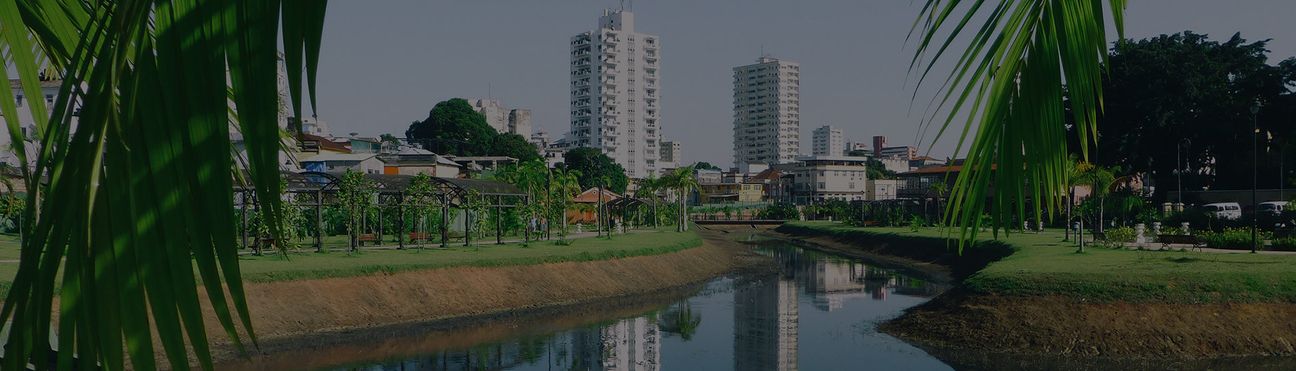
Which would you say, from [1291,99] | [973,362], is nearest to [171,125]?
[973,362]

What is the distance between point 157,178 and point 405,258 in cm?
2942

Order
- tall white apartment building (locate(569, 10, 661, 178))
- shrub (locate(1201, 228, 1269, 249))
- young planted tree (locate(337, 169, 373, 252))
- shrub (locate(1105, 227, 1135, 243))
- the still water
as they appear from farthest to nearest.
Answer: tall white apartment building (locate(569, 10, 661, 178)) → shrub (locate(1105, 227, 1135, 243)) → shrub (locate(1201, 228, 1269, 249)) → young planted tree (locate(337, 169, 373, 252)) → the still water

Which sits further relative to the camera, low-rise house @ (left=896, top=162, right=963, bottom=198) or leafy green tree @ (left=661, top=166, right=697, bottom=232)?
low-rise house @ (left=896, top=162, right=963, bottom=198)

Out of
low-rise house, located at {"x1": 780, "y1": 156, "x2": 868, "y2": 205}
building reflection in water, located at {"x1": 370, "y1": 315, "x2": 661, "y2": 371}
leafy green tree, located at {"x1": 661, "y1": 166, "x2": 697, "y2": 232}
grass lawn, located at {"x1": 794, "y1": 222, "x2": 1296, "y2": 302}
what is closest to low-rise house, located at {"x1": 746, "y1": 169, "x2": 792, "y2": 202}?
low-rise house, located at {"x1": 780, "y1": 156, "x2": 868, "y2": 205}

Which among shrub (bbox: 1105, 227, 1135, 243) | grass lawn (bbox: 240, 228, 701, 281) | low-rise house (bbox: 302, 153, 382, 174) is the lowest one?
grass lawn (bbox: 240, 228, 701, 281)

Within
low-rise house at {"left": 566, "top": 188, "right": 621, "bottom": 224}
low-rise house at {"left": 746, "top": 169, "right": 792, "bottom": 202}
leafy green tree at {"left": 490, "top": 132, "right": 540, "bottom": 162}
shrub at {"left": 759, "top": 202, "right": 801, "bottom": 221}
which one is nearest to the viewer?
low-rise house at {"left": 566, "top": 188, "right": 621, "bottom": 224}

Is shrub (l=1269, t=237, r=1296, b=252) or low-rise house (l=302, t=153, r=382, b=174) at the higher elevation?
low-rise house (l=302, t=153, r=382, b=174)

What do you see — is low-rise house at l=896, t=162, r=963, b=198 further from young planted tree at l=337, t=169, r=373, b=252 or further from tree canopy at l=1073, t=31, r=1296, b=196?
young planted tree at l=337, t=169, r=373, b=252

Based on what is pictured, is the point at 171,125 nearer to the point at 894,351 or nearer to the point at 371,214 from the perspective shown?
the point at 894,351

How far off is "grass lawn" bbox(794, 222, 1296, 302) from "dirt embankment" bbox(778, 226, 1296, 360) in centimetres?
26

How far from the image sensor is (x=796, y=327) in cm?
2719

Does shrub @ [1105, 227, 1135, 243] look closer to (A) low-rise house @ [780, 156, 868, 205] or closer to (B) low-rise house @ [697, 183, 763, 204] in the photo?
(A) low-rise house @ [780, 156, 868, 205]

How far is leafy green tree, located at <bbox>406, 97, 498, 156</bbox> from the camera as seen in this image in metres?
112

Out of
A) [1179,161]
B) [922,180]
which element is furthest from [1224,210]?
[922,180]
